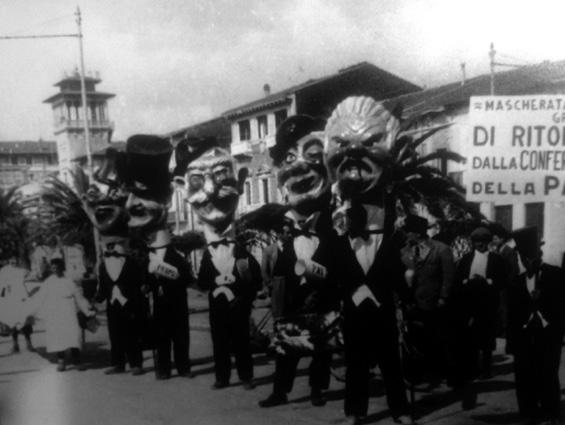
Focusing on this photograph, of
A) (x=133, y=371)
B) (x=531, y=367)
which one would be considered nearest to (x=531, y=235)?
(x=531, y=367)

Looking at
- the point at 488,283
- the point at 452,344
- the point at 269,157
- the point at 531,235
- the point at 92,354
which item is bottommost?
the point at 92,354

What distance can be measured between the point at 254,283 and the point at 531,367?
2.09m

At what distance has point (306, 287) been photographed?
525cm

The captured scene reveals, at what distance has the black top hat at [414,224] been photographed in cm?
531

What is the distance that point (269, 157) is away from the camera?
602 centimetres

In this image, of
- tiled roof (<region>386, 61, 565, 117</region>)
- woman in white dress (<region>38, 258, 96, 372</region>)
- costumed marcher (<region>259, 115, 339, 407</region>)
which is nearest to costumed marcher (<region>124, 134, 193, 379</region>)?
costumed marcher (<region>259, 115, 339, 407</region>)

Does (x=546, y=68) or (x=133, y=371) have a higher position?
(x=546, y=68)

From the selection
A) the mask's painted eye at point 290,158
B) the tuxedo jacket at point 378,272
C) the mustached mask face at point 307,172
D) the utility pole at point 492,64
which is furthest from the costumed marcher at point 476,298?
the mask's painted eye at point 290,158

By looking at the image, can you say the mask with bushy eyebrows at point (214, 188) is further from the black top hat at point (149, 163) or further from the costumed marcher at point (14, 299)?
the costumed marcher at point (14, 299)

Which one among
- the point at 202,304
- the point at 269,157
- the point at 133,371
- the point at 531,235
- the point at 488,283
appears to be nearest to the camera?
the point at 531,235

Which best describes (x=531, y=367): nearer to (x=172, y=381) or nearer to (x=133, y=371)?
(x=172, y=381)

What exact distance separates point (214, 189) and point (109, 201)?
55.8 inches

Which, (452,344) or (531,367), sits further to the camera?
(452,344)

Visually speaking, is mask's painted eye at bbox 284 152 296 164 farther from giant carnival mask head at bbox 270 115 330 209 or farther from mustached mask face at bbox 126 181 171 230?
mustached mask face at bbox 126 181 171 230
